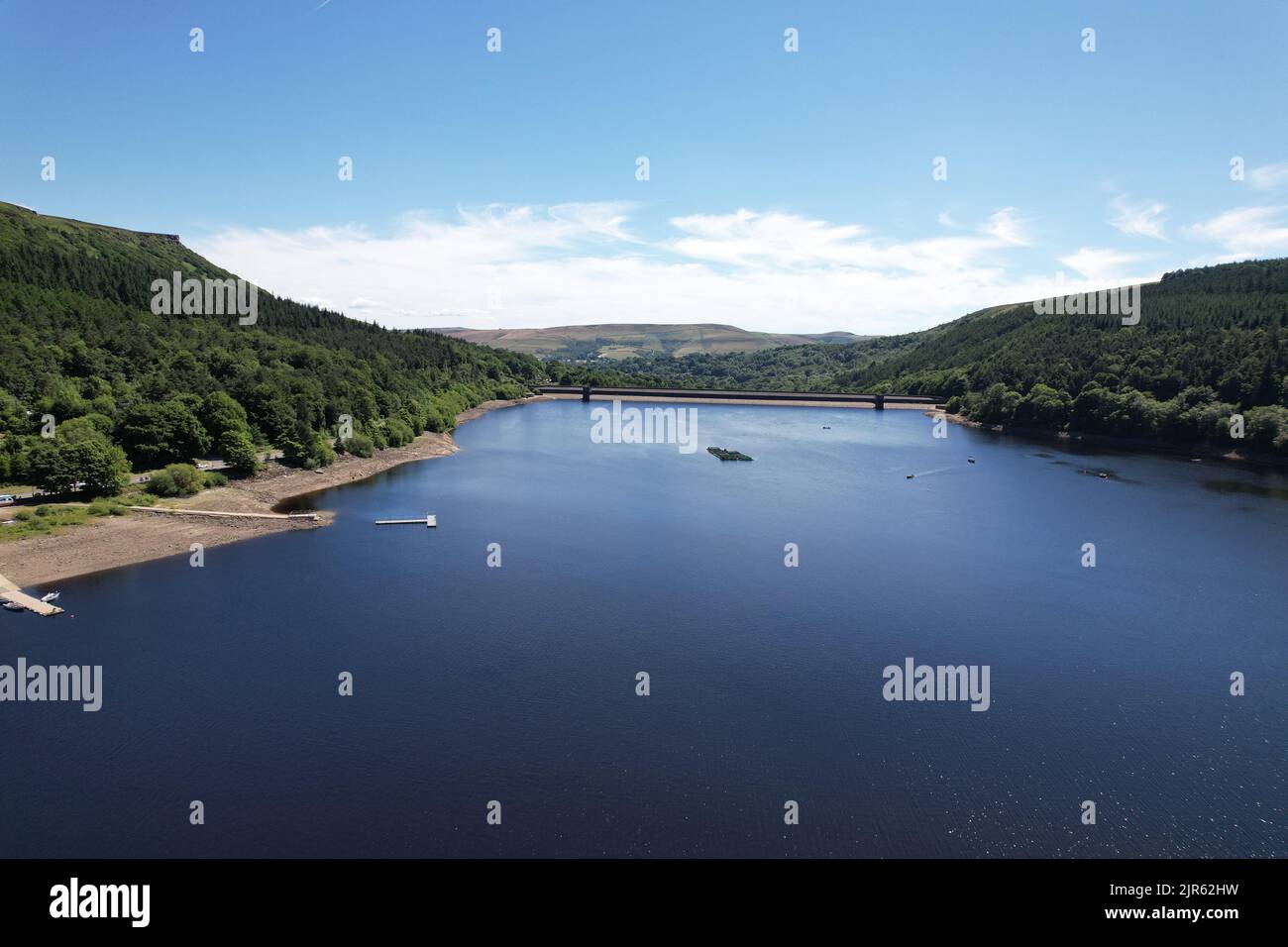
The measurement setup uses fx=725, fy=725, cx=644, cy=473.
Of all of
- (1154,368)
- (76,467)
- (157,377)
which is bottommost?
(76,467)

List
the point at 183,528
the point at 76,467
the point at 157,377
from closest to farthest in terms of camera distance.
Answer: the point at 183,528
the point at 76,467
the point at 157,377

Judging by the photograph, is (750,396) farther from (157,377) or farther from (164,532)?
(164,532)


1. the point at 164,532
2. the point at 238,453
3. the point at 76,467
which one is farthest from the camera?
the point at 238,453

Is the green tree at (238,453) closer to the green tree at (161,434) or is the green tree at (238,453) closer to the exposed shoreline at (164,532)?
the exposed shoreline at (164,532)

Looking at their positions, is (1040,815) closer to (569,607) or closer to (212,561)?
(569,607)

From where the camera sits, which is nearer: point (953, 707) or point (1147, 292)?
point (953, 707)

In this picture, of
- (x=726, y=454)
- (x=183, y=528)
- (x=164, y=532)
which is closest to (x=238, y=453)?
(x=183, y=528)
